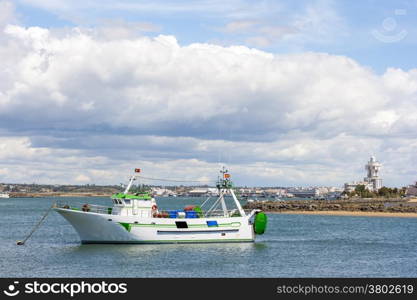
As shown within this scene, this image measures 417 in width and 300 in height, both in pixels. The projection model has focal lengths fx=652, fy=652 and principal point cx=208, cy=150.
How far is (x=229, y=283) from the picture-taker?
39000mm

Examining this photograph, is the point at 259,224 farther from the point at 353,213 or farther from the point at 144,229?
the point at 353,213

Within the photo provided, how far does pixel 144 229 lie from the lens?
2286 inches

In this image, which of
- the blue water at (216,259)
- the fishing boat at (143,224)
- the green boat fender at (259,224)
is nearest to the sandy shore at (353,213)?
the blue water at (216,259)

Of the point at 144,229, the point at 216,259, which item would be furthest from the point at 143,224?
the point at 216,259

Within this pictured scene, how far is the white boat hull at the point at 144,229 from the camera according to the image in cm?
5784

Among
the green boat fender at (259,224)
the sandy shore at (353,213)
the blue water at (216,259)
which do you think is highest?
the green boat fender at (259,224)

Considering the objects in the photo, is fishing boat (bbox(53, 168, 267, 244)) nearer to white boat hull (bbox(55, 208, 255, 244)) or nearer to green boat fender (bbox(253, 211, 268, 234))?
white boat hull (bbox(55, 208, 255, 244))

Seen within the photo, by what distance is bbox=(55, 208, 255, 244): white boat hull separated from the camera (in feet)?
190

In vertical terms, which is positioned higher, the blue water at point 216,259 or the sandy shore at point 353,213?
the sandy shore at point 353,213

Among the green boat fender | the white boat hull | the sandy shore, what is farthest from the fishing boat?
the sandy shore

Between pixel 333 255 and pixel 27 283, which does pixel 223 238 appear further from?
pixel 27 283

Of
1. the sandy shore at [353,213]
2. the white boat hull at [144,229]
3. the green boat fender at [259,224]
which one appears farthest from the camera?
the sandy shore at [353,213]

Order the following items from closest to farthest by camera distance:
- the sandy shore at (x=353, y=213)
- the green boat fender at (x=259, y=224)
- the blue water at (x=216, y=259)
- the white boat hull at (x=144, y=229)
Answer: the blue water at (x=216, y=259) → the white boat hull at (x=144, y=229) → the green boat fender at (x=259, y=224) → the sandy shore at (x=353, y=213)

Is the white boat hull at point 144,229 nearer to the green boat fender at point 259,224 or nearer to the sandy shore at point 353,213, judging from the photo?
the green boat fender at point 259,224
